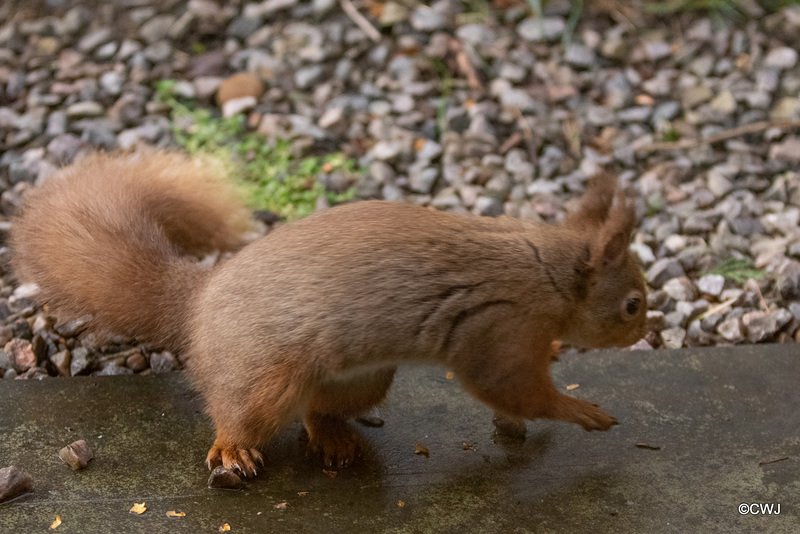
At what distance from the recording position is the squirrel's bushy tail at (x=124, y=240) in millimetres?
2547

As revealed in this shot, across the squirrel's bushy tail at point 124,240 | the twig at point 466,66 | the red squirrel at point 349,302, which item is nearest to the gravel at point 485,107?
the twig at point 466,66

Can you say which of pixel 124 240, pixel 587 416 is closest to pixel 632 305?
pixel 587 416

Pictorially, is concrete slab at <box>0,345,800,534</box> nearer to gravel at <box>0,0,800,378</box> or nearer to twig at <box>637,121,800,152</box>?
gravel at <box>0,0,800,378</box>

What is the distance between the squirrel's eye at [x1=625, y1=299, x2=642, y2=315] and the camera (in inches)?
99.1

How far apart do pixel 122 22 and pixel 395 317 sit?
393 centimetres

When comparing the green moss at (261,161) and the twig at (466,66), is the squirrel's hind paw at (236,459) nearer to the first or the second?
the green moss at (261,161)

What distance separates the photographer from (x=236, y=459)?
2.33 meters

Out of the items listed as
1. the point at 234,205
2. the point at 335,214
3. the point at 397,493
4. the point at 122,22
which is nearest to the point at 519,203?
the point at 234,205

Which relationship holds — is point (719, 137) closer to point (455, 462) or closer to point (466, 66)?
point (466, 66)

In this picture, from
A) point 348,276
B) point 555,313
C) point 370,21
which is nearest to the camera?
point 348,276

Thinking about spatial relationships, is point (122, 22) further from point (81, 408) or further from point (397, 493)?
point (397, 493)

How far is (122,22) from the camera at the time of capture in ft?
17.4

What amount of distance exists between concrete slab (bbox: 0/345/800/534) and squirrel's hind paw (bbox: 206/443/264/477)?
46 millimetres

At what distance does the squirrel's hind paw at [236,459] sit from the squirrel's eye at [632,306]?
1.19 metres
